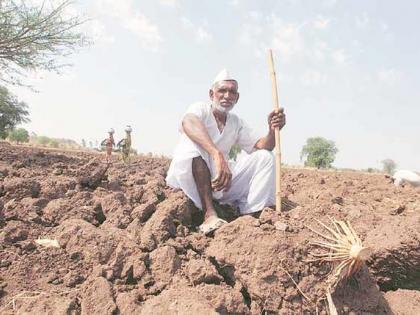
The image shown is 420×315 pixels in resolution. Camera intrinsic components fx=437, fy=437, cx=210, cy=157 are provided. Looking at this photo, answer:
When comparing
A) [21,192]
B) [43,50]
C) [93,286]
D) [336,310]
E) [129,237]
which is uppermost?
[43,50]

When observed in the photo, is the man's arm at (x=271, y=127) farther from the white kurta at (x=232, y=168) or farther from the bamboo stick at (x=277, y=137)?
the white kurta at (x=232, y=168)

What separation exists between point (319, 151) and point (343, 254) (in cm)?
4757

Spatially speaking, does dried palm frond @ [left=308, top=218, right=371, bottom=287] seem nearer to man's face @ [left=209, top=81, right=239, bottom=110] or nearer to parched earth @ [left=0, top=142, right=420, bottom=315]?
parched earth @ [left=0, top=142, right=420, bottom=315]

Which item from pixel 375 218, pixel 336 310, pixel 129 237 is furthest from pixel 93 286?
pixel 375 218

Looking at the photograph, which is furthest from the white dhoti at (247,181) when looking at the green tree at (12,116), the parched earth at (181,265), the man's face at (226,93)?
the green tree at (12,116)

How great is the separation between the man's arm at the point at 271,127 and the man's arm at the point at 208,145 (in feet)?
1.73

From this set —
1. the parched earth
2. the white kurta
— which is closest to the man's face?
the white kurta

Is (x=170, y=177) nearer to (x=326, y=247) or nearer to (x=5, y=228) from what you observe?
(x=5, y=228)

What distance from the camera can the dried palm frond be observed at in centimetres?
216

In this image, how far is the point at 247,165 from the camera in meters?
3.33

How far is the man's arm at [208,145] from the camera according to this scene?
9.84 ft

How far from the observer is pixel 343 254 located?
7.27 feet

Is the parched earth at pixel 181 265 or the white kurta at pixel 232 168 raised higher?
the white kurta at pixel 232 168

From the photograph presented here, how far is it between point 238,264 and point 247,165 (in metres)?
1.16
